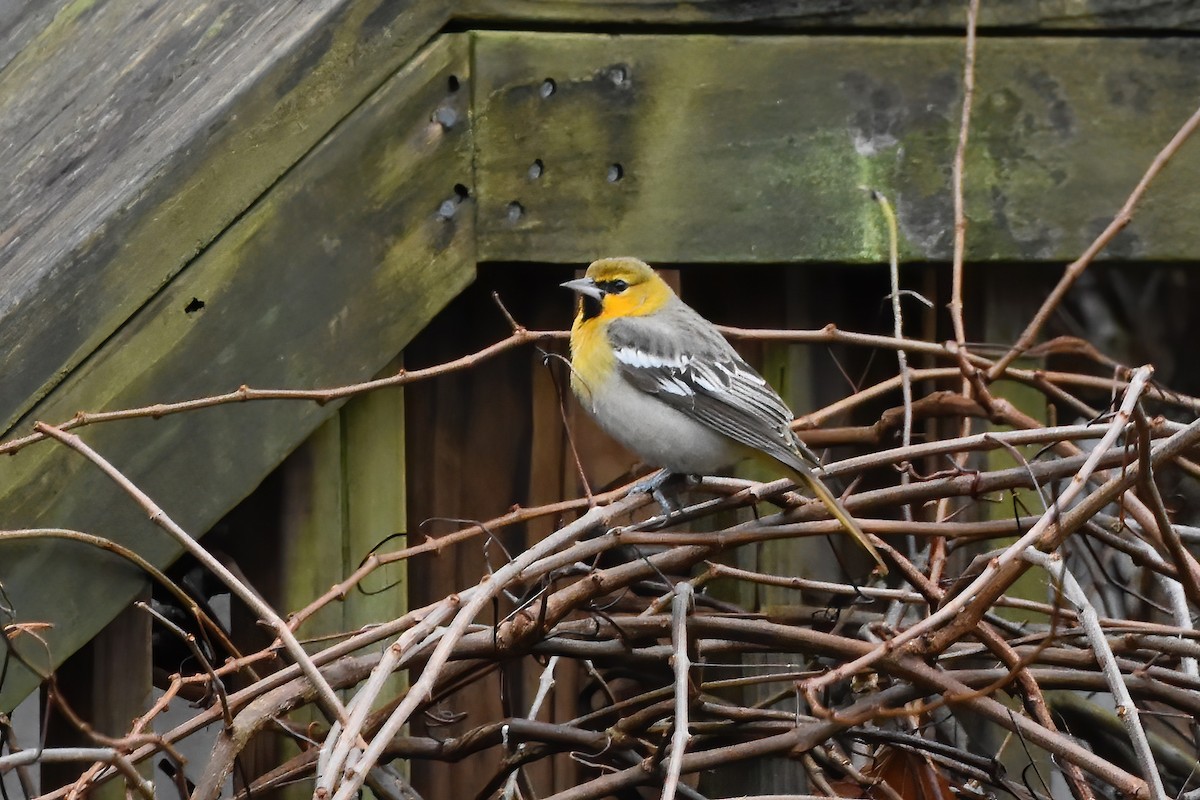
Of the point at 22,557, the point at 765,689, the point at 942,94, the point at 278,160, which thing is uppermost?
the point at 942,94

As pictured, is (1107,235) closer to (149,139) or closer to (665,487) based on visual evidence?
(665,487)

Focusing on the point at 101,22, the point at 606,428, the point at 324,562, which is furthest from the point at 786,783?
the point at 101,22

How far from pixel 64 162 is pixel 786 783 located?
1.85 meters

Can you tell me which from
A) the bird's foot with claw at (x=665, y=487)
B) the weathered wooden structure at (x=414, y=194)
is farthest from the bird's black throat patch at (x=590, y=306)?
the bird's foot with claw at (x=665, y=487)

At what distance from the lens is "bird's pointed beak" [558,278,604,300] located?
10.3 feet

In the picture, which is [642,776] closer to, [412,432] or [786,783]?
[786,783]

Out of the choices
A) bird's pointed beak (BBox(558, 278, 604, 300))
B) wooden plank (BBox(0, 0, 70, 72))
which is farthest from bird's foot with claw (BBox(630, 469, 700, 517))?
wooden plank (BBox(0, 0, 70, 72))

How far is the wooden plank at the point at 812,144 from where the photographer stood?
116 inches

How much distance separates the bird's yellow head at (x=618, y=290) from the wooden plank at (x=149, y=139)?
643 mm

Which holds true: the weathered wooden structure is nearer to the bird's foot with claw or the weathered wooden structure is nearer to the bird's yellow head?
the bird's yellow head

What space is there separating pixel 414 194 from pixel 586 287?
51 centimetres

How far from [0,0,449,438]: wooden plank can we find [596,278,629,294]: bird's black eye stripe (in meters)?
0.69

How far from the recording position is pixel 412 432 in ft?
10.2

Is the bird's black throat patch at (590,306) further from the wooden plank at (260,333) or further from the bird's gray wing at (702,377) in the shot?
the wooden plank at (260,333)
